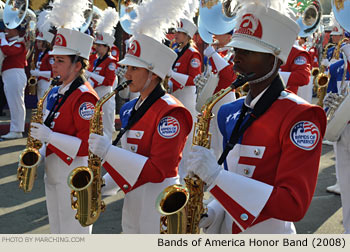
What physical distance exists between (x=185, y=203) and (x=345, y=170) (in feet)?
10.1

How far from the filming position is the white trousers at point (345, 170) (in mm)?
4891

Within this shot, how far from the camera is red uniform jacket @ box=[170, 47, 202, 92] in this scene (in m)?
7.54

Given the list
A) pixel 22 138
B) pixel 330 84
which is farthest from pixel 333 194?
pixel 22 138

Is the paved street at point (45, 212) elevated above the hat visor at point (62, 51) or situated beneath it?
situated beneath

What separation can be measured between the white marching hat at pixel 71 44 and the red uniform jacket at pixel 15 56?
18.4ft

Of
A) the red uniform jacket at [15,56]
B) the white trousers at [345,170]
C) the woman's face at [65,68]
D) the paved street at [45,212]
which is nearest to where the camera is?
the woman's face at [65,68]

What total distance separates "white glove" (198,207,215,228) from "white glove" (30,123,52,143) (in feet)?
5.91

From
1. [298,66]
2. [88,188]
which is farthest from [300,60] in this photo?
[88,188]

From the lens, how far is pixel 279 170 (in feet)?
7.75

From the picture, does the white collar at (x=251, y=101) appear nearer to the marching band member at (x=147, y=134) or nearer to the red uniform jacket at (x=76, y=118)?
the marching band member at (x=147, y=134)

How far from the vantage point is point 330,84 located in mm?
5695

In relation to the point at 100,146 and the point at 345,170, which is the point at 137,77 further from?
the point at 345,170

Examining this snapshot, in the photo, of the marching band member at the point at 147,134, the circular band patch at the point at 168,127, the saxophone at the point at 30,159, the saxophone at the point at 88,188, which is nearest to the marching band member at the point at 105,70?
the saxophone at the point at 30,159

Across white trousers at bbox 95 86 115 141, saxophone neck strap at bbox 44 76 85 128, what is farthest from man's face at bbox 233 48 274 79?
white trousers at bbox 95 86 115 141
